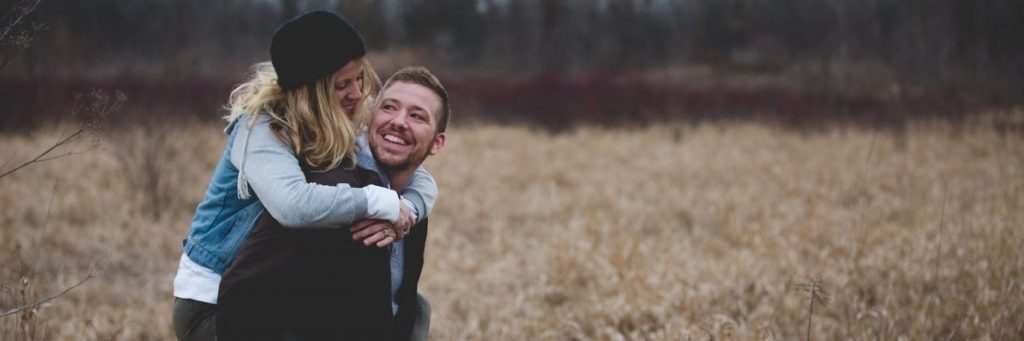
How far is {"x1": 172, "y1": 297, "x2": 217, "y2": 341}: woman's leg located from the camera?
199 centimetres

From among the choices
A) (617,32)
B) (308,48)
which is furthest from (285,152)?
(617,32)

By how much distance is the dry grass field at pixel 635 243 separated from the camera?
3.88m

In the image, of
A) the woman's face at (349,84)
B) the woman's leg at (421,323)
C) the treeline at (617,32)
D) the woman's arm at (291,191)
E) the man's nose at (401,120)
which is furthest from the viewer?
the treeline at (617,32)

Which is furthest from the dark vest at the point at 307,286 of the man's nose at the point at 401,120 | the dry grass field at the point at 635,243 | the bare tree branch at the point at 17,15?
the dry grass field at the point at 635,243

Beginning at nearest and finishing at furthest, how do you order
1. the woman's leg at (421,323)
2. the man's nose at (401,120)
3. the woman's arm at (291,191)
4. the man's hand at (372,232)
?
1. the woman's arm at (291,191)
2. the man's hand at (372,232)
3. the man's nose at (401,120)
4. the woman's leg at (421,323)

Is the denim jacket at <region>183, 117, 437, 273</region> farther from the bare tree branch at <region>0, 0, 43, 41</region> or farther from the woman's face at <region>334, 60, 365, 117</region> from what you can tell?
the bare tree branch at <region>0, 0, 43, 41</region>

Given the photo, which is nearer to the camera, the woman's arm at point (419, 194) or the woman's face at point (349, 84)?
the woman's face at point (349, 84)

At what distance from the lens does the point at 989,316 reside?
11.8ft

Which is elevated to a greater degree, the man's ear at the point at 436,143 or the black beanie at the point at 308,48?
the black beanie at the point at 308,48

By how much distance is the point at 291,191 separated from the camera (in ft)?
5.91

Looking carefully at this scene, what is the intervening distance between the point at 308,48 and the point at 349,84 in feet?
0.66

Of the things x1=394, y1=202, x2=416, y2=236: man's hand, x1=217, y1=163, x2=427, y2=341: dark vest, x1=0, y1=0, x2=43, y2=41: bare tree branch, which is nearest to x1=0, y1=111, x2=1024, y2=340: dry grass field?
x1=0, y1=0, x2=43, y2=41: bare tree branch

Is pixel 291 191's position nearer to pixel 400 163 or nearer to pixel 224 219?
pixel 224 219

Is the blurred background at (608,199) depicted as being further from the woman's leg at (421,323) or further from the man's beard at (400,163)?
the woman's leg at (421,323)
